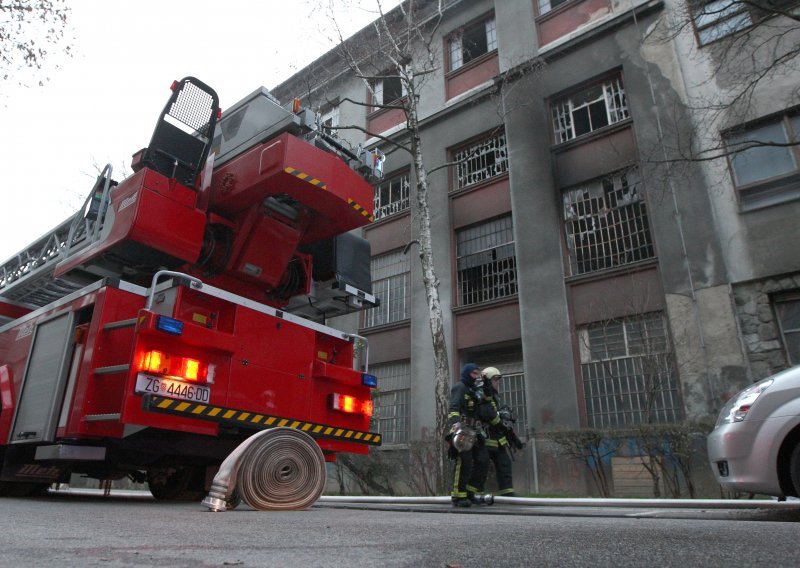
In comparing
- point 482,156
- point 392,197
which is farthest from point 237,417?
point 392,197

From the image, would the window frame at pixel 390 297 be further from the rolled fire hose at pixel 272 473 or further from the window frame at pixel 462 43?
the rolled fire hose at pixel 272 473

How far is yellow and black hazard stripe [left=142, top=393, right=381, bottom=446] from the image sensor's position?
15.2 ft

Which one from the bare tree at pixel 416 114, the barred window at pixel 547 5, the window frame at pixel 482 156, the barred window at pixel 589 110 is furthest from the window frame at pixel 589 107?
the bare tree at pixel 416 114

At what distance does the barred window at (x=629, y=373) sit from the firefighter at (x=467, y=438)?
5125 mm

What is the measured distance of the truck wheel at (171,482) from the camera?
21.9ft

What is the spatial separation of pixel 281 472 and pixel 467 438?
2.55m

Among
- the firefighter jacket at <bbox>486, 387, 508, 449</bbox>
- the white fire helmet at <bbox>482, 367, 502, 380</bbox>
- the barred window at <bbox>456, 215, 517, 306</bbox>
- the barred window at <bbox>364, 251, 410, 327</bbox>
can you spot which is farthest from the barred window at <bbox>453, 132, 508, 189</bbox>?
the firefighter jacket at <bbox>486, 387, 508, 449</bbox>

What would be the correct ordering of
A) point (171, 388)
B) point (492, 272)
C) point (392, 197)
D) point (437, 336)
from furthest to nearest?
point (392, 197)
point (492, 272)
point (437, 336)
point (171, 388)

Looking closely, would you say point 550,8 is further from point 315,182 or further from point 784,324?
point 315,182

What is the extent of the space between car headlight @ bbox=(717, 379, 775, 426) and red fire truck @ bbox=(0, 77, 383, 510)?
3434 mm

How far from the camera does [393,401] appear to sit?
1580cm

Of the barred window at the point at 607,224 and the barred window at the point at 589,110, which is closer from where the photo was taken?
the barred window at the point at 607,224

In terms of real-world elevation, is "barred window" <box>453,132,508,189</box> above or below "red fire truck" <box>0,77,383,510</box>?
above

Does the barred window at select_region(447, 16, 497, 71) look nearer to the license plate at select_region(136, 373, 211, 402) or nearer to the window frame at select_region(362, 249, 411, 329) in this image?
the window frame at select_region(362, 249, 411, 329)
